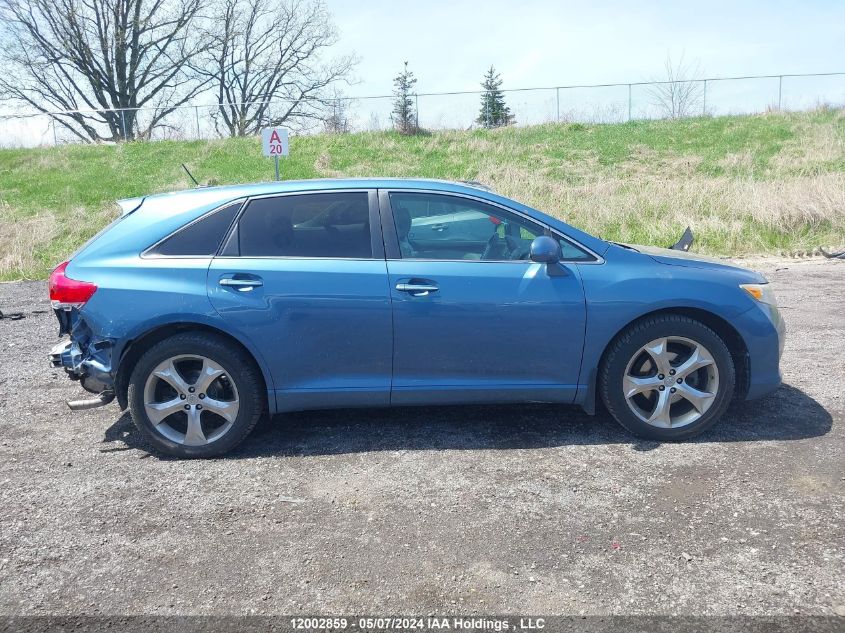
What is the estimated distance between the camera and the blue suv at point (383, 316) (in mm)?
4215

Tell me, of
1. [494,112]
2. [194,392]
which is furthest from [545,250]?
[494,112]

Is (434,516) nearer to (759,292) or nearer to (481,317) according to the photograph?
(481,317)

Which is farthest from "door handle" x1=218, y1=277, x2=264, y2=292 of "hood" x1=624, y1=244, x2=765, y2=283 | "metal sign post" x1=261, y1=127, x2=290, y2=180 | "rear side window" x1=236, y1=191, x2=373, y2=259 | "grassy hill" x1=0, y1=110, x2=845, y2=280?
"metal sign post" x1=261, y1=127, x2=290, y2=180

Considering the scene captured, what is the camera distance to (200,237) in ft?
14.3

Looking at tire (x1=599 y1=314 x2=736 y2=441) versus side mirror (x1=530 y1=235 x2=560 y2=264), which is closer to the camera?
side mirror (x1=530 y1=235 x2=560 y2=264)

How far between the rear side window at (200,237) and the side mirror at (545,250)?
184 cm

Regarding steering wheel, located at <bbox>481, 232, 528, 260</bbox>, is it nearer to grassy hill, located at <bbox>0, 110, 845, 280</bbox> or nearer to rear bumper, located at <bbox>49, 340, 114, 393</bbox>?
rear bumper, located at <bbox>49, 340, 114, 393</bbox>

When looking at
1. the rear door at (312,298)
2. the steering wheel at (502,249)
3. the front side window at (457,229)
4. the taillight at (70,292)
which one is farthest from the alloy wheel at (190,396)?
the steering wheel at (502,249)

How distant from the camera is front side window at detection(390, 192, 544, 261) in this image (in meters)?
4.41

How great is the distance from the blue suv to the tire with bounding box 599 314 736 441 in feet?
0.03

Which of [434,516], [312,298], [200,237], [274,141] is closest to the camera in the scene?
[434,516]

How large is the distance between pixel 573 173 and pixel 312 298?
2094 centimetres

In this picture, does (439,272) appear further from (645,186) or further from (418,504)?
(645,186)

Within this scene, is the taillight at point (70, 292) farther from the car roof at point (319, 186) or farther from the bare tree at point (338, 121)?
the bare tree at point (338, 121)
